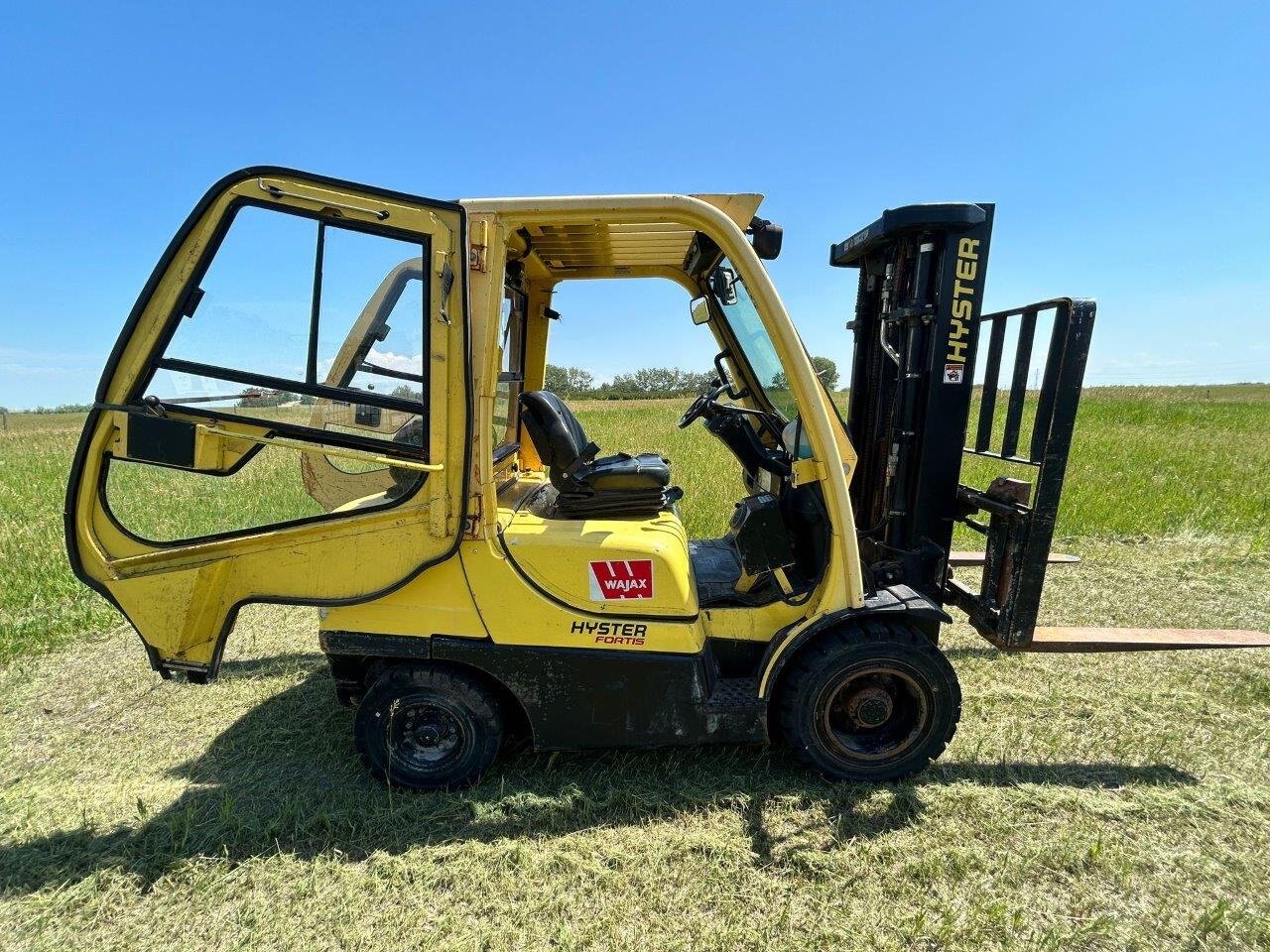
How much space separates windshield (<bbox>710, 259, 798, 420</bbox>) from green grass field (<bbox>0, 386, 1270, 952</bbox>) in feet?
6.15

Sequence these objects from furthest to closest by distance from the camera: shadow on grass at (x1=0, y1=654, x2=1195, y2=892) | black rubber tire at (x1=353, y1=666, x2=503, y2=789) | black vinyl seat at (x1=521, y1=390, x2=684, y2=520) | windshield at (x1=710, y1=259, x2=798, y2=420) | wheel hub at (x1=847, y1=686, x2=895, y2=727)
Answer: windshield at (x1=710, y1=259, x2=798, y2=420)
black vinyl seat at (x1=521, y1=390, x2=684, y2=520)
wheel hub at (x1=847, y1=686, x2=895, y2=727)
black rubber tire at (x1=353, y1=666, x2=503, y2=789)
shadow on grass at (x1=0, y1=654, x2=1195, y2=892)

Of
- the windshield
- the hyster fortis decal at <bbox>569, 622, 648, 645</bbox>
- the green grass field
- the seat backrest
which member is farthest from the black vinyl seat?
the green grass field

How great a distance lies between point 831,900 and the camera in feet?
7.31

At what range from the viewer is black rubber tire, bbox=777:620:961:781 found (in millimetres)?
2746

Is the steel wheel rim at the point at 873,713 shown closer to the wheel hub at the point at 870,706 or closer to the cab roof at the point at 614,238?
the wheel hub at the point at 870,706

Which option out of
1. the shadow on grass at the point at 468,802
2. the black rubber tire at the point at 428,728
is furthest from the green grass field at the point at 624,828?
the black rubber tire at the point at 428,728

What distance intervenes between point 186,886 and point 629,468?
2.44 meters

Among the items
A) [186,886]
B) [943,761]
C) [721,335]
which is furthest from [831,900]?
[721,335]

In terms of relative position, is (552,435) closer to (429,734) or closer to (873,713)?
(429,734)

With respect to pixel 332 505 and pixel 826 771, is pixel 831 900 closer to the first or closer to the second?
pixel 826 771

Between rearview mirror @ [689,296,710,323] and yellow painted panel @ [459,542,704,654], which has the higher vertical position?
rearview mirror @ [689,296,710,323]

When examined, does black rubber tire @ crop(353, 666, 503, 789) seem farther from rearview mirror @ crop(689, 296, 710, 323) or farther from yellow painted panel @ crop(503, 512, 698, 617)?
rearview mirror @ crop(689, 296, 710, 323)

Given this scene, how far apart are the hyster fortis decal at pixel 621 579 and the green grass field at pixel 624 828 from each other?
3.14 ft

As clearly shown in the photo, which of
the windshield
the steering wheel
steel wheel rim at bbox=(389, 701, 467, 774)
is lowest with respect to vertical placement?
steel wheel rim at bbox=(389, 701, 467, 774)
